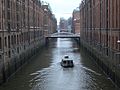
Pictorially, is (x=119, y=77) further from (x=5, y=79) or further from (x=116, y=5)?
(x=5, y=79)

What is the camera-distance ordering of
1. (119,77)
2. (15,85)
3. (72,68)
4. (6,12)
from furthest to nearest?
(72,68) < (6,12) < (15,85) < (119,77)

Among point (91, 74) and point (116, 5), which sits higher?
point (116, 5)

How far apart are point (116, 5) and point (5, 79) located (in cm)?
1530

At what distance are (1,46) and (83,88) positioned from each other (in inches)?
419

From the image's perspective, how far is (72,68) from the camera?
49750 mm

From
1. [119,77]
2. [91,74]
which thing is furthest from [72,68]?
[119,77]

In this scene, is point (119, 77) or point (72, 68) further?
point (72, 68)

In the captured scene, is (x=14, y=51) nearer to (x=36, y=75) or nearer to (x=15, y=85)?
(x=36, y=75)

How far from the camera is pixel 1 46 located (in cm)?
3703

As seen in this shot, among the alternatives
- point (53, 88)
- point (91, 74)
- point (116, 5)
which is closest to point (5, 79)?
point (53, 88)

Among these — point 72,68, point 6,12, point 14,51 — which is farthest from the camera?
point 72,68

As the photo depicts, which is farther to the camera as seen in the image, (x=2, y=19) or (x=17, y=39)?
(x=17, y=39)

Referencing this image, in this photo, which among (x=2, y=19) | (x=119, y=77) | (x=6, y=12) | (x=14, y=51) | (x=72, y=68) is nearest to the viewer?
(x=119, y=77)

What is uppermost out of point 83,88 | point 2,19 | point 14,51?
point 2,19
